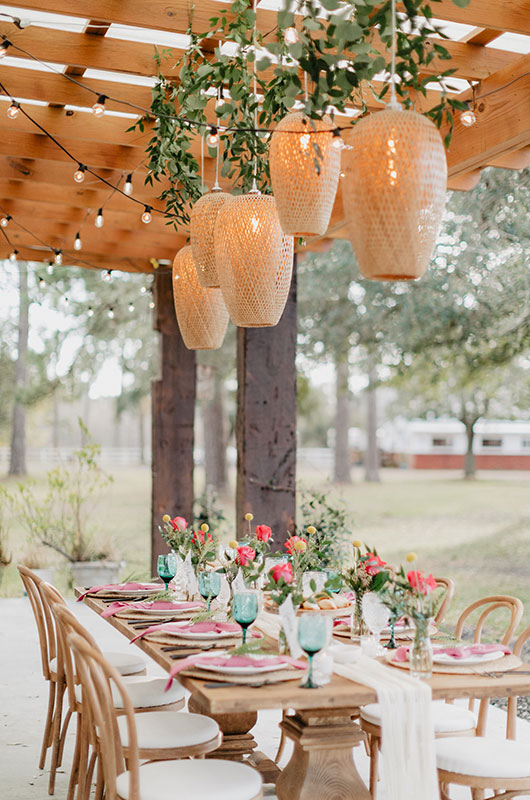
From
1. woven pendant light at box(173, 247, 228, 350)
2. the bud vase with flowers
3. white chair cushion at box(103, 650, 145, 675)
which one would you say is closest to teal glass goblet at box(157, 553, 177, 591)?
white chair cushion at box(103, 650, 145, 675)

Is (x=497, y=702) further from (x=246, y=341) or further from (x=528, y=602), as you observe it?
(x=528, y=602)

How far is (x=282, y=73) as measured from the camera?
272 centimetres

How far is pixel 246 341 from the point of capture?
568cm

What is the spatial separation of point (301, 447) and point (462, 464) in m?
5.25

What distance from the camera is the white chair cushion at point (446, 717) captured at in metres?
3.13

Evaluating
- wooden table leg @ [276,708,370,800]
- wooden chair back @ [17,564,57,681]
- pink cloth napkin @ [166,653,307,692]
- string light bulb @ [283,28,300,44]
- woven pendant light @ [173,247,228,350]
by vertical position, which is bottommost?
wooden table leg @ [276,708,370,800]

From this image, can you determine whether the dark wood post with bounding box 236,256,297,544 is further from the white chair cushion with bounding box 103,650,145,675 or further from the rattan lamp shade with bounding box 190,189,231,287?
the rattan lamp shade with bounding box 190,189,231,287

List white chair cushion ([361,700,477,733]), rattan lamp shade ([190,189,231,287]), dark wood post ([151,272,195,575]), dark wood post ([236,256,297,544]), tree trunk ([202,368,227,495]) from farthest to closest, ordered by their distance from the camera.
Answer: tree trunk ([202,368,227,495]) < dark wood post ([151,272,195,575]) < dark wood post ([236,256,297,544]) < rattan lamp shade ([190,189,231,287]) < white chair cushion ([361,700,477,733])

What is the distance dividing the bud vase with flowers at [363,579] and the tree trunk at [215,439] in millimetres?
12156

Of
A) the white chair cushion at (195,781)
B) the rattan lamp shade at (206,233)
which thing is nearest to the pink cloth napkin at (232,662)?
the white chair cushion at (195,781)

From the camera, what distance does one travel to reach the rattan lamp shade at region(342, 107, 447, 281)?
→ 92.7 inches

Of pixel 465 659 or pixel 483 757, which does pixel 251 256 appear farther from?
pixel 483 757

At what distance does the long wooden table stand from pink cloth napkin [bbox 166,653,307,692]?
1.7 inches

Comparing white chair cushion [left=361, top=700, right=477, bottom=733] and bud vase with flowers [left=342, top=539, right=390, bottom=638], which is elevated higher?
bud vase with flowers [left=342, top=539, right=390, bottom=638]
